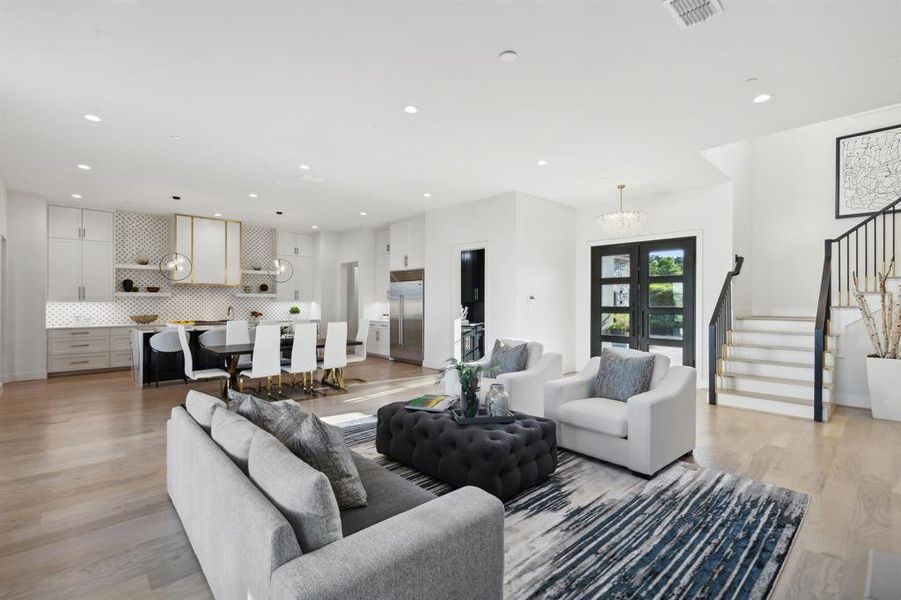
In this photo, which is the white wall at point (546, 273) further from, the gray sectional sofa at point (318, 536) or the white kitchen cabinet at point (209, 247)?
the white kitchen cabinet at point (209, 247)

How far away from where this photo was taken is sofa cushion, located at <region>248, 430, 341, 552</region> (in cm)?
134

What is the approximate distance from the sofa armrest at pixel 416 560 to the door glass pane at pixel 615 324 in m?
6.49

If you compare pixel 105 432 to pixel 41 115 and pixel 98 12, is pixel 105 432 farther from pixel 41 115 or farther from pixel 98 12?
pixel 98 12

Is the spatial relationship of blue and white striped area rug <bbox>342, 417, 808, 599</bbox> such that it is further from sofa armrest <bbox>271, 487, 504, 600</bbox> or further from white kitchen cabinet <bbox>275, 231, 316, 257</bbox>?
white kitchen cabinet <bbox>275, 231, 316, 257</bbox>

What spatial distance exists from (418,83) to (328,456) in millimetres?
2806

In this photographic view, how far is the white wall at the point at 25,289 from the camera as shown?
6.91 meters

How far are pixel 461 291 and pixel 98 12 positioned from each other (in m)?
5.96

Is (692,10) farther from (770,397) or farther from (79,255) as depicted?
(79,255)

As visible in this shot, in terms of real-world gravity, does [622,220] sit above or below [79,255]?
above

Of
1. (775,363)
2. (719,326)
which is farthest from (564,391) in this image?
(775,363)

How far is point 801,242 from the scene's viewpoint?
6.73 m

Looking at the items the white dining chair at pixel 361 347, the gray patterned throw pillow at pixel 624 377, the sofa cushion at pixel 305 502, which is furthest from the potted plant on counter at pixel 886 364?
the white dining chair at pixel 361 347

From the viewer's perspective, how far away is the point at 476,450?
107 inches

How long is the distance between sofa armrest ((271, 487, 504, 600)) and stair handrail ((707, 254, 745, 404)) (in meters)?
5.05
